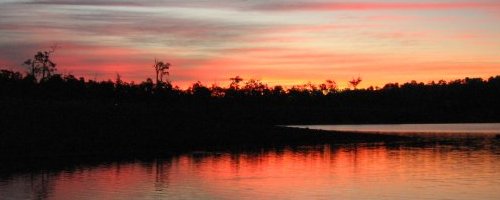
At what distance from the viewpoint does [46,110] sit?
80.4m

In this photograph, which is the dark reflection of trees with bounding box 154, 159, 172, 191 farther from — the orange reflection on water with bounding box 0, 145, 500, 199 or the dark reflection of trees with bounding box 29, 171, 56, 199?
the dark reflection of trees with bounding box 29, 171, 56, 199

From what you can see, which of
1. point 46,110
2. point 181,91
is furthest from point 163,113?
point 181,91

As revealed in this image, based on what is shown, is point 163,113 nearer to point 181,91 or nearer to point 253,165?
A: point 253,165

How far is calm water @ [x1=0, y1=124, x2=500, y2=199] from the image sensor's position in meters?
37.9

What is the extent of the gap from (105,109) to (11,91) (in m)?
46.6

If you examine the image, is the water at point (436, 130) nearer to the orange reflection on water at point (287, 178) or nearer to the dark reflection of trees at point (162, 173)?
the orange reflection on water at point (287, 178)

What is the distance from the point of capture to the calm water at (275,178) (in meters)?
37.9

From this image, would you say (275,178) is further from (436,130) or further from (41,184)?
(436,130)

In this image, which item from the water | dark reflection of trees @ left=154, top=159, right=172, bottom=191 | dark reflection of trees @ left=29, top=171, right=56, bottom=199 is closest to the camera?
dark reflection of trees @ left=29, top=171, right=56, bottom=199

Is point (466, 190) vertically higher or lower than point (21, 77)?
lower

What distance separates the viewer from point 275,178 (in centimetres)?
4628

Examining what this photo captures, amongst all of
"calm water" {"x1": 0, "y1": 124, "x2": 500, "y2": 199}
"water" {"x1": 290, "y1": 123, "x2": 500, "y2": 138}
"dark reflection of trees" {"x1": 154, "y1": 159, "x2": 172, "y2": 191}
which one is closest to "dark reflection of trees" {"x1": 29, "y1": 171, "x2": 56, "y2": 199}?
"calm water" {"x1": 0, "y1": 124, "x2": 500, "y2": 199}

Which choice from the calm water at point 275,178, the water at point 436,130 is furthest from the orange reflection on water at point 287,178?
the water at point 436,130

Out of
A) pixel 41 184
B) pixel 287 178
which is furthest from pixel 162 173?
pixel 41 184
